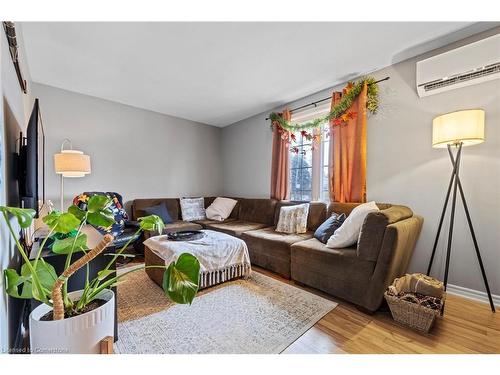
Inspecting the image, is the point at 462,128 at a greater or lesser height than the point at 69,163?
greater

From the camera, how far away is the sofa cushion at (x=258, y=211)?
11.8 ft

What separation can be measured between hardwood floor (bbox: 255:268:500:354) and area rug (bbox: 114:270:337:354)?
104 millimetres

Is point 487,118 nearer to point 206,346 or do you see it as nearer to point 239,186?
point 206,346

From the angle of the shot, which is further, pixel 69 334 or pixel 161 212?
pixel 161 212

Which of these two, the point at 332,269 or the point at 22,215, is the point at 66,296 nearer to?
the point at 22,215

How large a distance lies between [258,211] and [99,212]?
2871mm

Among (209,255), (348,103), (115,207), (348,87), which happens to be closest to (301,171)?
(348,103)

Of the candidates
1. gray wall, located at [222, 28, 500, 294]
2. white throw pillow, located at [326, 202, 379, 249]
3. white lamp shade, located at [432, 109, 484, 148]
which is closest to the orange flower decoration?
gray wall, located at [222, 28, 500, 294]

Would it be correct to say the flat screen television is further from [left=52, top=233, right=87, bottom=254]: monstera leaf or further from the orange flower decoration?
the orange flower decoration

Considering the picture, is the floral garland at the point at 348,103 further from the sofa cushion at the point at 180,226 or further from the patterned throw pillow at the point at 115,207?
the patterned throw pillow at the point at 115,207

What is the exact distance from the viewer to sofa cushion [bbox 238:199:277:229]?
11.8ft

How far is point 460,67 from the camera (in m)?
1.99
